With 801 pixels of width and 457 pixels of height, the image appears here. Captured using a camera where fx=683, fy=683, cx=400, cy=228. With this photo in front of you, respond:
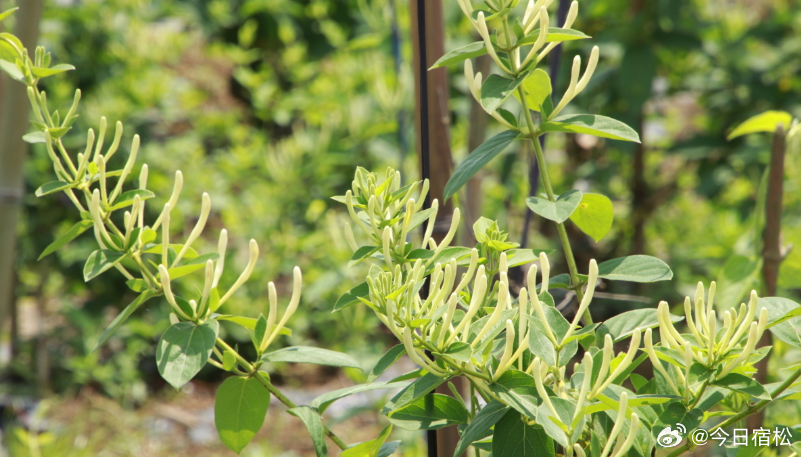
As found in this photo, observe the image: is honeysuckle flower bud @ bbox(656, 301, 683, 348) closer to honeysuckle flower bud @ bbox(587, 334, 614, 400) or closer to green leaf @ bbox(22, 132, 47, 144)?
honeysuckle flower bud @ bbox(587, 334, 614, 400)

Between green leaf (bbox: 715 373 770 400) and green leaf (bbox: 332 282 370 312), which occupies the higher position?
green leaf (bbox: 332 282 370 312)

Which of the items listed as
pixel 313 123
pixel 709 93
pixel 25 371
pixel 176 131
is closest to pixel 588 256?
pixel 709 93

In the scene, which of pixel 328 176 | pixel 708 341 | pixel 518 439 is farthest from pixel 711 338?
pixel 328 176

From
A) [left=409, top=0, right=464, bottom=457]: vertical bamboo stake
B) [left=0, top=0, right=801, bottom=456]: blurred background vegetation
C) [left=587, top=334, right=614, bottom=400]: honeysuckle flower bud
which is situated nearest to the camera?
[left=587, top=334, right=614, bottom=400]: honeysuckle flower bud

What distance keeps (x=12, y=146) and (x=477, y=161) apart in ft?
1.74

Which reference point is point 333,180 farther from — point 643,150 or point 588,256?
point 643,150

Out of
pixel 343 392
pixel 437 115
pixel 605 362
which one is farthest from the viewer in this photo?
pixel 437 115

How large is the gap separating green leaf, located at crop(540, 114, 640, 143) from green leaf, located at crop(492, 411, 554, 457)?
157 mm

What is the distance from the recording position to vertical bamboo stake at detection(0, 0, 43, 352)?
641 millimetres

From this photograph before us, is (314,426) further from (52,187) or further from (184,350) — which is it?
(52,187)

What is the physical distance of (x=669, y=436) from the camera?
0.35m

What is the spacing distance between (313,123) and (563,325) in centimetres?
185

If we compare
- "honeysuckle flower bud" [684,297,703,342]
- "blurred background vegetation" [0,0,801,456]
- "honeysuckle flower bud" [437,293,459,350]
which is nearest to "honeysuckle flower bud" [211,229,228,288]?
"honeysuckle flower bud" [437,293,459,350]

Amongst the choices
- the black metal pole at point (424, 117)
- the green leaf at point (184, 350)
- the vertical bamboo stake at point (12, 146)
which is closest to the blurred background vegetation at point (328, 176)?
the vertical bamboo stake at point (12, 146)
